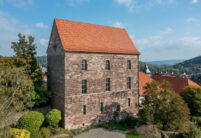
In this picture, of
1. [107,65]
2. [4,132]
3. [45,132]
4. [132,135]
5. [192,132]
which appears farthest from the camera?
[107,65]

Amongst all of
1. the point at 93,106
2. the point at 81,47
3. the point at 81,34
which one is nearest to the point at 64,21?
the point at 81,34

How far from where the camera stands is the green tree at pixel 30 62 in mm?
18742

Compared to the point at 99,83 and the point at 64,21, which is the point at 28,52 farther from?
the point at 99,83

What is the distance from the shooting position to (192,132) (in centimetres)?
1697

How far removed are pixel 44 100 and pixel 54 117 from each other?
3918 millimetres

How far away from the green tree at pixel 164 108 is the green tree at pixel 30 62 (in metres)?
14.3

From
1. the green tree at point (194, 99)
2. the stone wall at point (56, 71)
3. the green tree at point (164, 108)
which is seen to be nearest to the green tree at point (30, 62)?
the stone wall at point (56, 71)

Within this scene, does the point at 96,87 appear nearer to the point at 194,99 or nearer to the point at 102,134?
the point at 102,134

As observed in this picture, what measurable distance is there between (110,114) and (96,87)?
17.0 ft

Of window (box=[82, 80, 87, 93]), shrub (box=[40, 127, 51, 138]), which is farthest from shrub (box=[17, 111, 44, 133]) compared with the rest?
window (box=[82, 80, 87, 93])

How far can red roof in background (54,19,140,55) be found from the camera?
1911 cm

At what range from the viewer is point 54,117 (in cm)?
1717

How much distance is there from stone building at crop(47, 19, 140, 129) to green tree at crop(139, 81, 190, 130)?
2.60 meters

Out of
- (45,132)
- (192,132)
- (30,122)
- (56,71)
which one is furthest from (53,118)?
(192,132)
